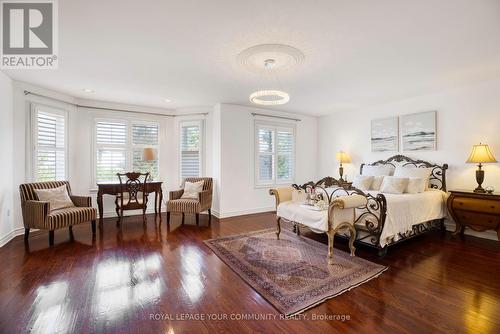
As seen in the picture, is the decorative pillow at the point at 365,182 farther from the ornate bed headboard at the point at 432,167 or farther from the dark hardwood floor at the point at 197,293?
the dark hardwood floor at the point at 197,293

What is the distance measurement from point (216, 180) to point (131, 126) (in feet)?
7.53

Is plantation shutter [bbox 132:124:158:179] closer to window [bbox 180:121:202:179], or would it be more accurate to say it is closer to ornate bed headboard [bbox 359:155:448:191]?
window [bbox 180:121:202:179]

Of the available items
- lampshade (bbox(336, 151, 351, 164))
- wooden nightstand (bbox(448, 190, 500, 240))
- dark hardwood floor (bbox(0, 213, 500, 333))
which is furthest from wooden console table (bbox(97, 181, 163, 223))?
wooden nightstand (bbox(448, 190, 500, 240))

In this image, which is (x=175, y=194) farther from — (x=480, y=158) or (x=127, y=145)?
(x=480, y=158)

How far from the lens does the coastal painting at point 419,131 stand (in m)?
4.29

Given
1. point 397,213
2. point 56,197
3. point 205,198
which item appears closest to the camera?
point 397,213

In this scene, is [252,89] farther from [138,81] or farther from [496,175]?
[496,175]

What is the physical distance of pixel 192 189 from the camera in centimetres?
491

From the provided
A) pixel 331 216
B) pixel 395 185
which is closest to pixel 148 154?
pixel 331 216

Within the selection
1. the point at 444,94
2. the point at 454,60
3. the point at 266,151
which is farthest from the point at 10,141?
the point at 444,94

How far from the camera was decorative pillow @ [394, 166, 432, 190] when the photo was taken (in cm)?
409

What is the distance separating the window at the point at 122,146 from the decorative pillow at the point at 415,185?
16.8 ft

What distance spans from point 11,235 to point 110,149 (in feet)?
7.08

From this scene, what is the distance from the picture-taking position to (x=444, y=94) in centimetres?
415
